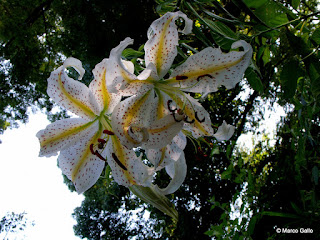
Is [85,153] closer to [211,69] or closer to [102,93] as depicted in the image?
[102,93]

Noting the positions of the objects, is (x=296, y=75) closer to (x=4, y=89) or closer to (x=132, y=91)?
(x=132, y=91)

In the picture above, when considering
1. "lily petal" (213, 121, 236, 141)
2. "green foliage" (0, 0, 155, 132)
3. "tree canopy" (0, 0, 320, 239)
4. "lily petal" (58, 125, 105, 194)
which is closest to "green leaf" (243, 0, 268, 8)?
"tree canopy" (0, 0, 320, 239)

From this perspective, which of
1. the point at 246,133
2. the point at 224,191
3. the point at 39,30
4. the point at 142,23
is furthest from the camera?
the point at 246,133

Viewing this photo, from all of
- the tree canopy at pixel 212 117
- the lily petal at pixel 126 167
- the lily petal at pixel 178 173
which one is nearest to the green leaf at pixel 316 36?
the tree canopy at pixel 212 117

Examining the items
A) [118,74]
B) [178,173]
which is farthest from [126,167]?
[118,74]

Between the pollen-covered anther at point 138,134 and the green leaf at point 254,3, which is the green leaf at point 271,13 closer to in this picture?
the green leaf at point 254,3

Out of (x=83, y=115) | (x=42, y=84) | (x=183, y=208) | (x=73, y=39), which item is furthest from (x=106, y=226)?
(x=83, y=115)

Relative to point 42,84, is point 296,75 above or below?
below
